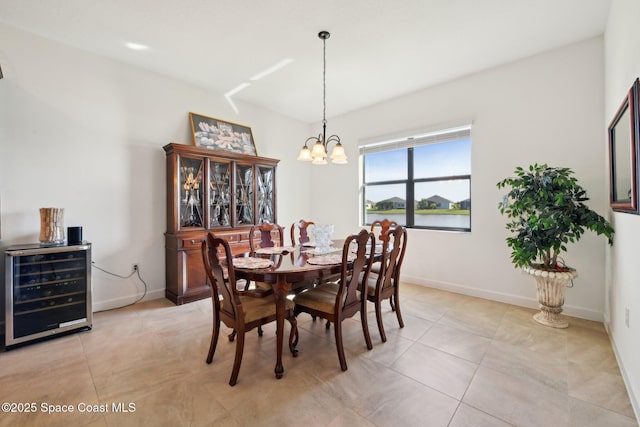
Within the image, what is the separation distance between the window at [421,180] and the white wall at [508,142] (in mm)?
178

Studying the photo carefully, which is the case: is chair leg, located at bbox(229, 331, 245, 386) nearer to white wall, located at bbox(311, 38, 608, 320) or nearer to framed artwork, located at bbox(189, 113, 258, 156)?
framed artwork, located at bbox(189, 113, 258, 156)

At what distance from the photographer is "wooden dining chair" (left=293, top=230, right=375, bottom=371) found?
196 centimetres

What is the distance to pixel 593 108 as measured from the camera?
8.94 ft

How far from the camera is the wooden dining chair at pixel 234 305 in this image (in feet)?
5.88

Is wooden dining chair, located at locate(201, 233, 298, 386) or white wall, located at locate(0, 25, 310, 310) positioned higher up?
white wall, located at locate(0, 25, 310, 310)

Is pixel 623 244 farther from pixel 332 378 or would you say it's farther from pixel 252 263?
pixel 252 263

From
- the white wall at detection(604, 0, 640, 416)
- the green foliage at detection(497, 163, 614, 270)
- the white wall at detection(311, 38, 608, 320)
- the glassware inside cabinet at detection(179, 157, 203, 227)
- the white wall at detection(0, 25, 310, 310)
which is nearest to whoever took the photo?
the white wall at detection(604, 0, 640, 416)

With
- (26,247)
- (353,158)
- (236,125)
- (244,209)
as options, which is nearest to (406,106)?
(353,158)

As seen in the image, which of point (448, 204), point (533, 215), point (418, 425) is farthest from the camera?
point (448, 204)

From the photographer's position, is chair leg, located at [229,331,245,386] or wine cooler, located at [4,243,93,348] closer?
chair leg, located at [229,331,245,386]

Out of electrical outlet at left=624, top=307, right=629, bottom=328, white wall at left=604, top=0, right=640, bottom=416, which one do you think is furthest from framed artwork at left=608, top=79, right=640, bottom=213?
electrical outlet at left=624, top=307, right=629, bottom=328

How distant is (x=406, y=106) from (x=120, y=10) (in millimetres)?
3500

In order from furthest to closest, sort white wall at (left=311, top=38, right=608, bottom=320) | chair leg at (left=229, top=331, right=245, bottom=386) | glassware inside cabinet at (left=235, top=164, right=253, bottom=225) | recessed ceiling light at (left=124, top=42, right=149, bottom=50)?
glassware inside cabinet at (left=235, top=164, right=253, bottom=225) < recessed ceiling light at (left=124, top=42, right=149, bottom=50) < white wall at (left=311, top=38, right=608, bottom=320) < chair leg at (left=229, top=331, right=245, bottom=386)

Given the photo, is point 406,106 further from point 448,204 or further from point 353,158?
point 448,204
